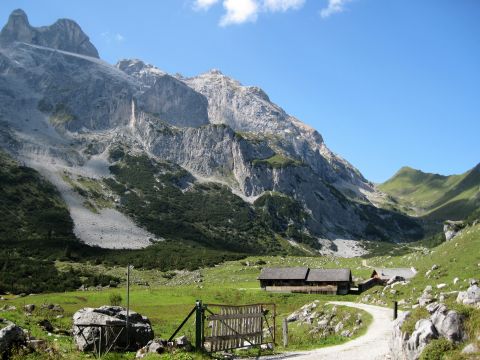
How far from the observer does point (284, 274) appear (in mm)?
88625

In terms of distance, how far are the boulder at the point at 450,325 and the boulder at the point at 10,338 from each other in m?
17.0

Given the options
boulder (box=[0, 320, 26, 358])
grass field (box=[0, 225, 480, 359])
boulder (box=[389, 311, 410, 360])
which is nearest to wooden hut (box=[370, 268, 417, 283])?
grass field (box=[0, 225, 480, 359])

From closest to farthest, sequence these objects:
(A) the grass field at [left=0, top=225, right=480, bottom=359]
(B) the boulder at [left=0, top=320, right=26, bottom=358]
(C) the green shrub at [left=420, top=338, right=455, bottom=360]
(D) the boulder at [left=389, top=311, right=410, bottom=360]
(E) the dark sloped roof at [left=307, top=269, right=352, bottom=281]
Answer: (C) the green shrub at [left=420, top=338, right=455, bottom=360] → (D) the boulder at [left=389, top=311, right=410, bottom=360] → (B) the boulder at [left=0, top=320, right=26, bottom=358] → (A) the grass field at [left=0, top=225, right=480, bottom=359] → (E) the dark sloped roof at [left=307, top=269, right=352, bottom=281]

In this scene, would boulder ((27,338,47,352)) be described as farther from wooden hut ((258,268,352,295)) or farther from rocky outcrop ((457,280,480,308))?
wooden hut ((258,268,352,295))

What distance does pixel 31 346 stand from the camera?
19.3 m

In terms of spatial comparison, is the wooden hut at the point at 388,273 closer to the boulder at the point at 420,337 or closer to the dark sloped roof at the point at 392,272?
the dark sloped roof at the point at 392,272

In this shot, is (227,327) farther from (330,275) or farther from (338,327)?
(330,275)

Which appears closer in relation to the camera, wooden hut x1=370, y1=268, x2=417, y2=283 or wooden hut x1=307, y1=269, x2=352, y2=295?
wooden hut x1=307, y1=269, x2=352, y2=295

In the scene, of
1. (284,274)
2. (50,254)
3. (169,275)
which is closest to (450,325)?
(284,274)

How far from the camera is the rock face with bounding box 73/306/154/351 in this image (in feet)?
73.8

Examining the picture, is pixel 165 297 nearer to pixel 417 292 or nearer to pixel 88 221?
pixel 417 292

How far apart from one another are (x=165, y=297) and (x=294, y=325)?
3076cm

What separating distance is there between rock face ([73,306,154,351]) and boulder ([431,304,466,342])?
1536 centimetres

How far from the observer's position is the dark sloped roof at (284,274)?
8794cm
